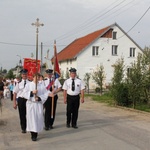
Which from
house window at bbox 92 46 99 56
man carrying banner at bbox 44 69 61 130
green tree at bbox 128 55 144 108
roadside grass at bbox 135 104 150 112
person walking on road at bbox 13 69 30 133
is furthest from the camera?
house window at bbox 92 46 99 56

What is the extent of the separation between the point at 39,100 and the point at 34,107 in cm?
22

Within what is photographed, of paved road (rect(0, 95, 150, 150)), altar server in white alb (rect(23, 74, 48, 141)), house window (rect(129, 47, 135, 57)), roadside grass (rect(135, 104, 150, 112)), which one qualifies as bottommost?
paved road (rect(0, 95, 150, 150))

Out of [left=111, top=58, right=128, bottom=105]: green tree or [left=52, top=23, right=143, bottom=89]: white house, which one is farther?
[left=52, top=23, right=143, bottom=89]: white house

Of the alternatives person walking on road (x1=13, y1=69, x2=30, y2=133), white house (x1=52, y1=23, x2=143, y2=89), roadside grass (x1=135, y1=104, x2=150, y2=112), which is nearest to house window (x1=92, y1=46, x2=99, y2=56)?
white house (x1=52, y1=23, x2=143, y2=89)

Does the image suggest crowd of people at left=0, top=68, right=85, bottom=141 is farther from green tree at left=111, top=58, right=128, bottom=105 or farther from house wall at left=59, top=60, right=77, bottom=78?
house wall at left=59, top=60, right=77, bottom=78

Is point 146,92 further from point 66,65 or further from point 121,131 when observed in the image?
point 66,65

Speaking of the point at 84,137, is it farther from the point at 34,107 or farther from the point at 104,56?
the point at 104,56

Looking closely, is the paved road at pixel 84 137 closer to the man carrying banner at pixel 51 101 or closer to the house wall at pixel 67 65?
the man carrying banner at pixel 51 101

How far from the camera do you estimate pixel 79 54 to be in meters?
43.7

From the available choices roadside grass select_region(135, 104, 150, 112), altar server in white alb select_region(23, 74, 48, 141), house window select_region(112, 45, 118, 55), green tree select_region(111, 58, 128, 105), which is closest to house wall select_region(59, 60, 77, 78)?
house window select_region(112, 45, 118, 55)

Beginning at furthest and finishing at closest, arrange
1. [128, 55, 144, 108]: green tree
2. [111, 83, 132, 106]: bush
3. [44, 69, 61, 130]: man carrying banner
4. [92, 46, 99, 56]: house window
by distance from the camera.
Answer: [92, 46, 99, 56]: house window → [111, 83, 132, 106]: bush → [128, 55, 144, 108]: green tree → [44, 69, 61, 130]: man carrying banner

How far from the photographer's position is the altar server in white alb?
8.20 metres

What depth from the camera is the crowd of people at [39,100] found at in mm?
8273

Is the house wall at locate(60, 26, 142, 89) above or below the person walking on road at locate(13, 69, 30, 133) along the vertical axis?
above
